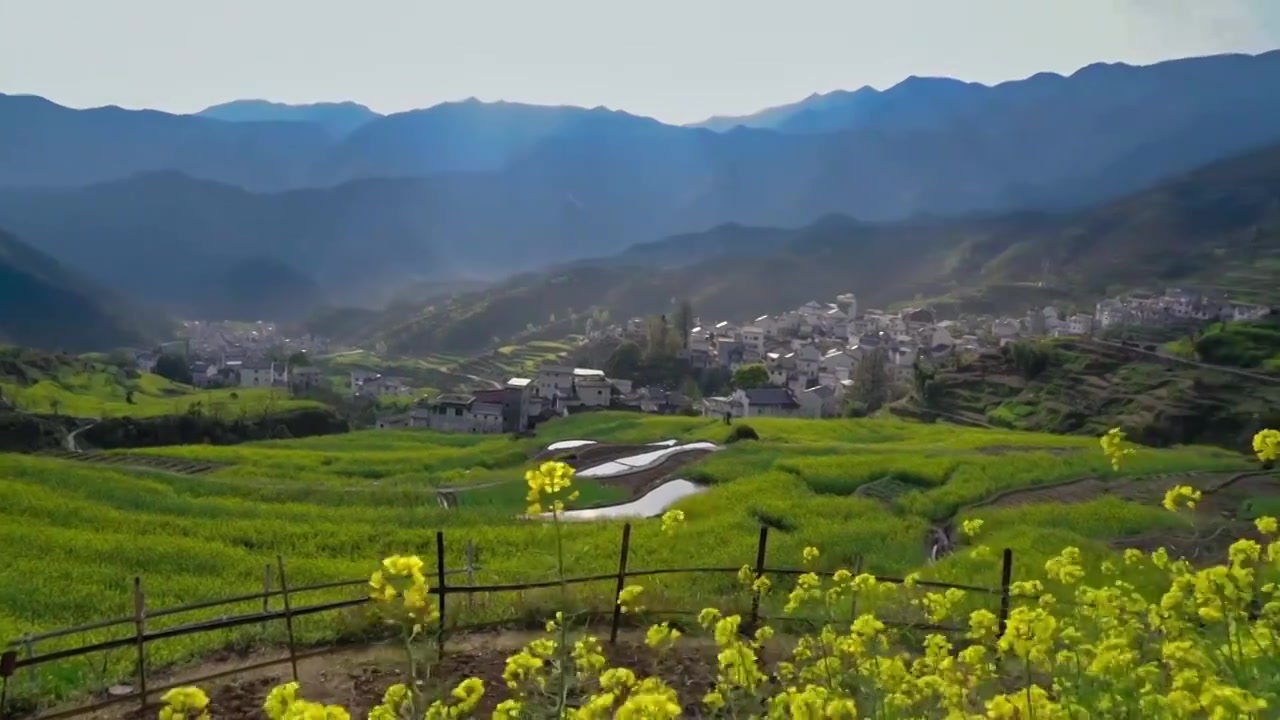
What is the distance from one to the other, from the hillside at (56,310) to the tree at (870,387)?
103975mm

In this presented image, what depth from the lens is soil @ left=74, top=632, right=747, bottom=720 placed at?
8.38 metres

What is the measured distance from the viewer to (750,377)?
73.4 m

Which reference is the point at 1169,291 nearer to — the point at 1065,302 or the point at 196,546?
the point at 1065,302

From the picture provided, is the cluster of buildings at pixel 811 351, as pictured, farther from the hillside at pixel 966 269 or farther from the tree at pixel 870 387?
the hillside at pixel 966 269

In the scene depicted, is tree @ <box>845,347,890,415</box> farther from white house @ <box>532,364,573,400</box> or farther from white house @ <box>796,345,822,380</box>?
white house @ <box>532,364,573,400</box>

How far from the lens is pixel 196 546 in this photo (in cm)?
1642

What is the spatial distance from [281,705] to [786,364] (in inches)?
3320

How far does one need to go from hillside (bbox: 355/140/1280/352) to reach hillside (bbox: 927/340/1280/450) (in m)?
54.6

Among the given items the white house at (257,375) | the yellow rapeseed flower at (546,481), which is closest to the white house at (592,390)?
the white house at (257,375)

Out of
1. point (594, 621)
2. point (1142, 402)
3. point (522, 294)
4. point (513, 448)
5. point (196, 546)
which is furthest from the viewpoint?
point (522, 294)

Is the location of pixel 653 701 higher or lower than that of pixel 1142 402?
higher

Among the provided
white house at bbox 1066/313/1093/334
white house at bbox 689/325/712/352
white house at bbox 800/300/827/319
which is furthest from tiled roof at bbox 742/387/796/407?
white house at bbox 800/300/827/319

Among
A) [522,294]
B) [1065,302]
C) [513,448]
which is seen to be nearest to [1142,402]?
[513,448]

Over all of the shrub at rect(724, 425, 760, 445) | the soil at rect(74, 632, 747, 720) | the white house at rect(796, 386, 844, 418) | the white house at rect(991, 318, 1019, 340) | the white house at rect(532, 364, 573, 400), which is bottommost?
the white house at rect(796, 386, 844, 418)
